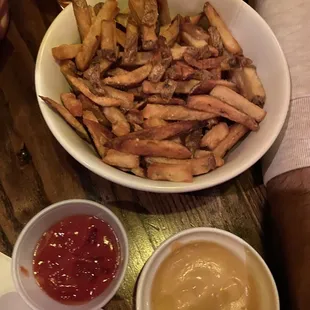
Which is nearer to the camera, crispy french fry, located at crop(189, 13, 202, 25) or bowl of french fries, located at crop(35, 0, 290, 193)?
bowl of french fries, located at crop(35, 0, 290, 193)

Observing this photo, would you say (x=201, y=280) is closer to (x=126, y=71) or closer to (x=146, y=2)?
(x=126, y=71)

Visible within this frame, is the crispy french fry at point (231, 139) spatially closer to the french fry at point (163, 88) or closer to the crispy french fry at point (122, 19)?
the french fry at point (163, 88)

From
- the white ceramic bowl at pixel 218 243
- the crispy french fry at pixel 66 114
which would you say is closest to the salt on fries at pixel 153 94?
the crispy french fry at pixel 66 114

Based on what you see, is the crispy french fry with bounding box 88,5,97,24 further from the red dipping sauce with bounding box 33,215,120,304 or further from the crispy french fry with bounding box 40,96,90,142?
the red dipping sauce with bounding box 33,215,120,304

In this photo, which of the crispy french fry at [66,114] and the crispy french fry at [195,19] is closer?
the crispy french fry at [66,114]

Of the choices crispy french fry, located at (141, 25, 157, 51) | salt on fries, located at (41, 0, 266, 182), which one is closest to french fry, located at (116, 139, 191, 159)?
salt on fries, located at (41, 0, 266, 182)

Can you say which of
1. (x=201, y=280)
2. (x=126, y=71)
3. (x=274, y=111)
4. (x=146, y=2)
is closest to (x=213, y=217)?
(x=201, y=280)
